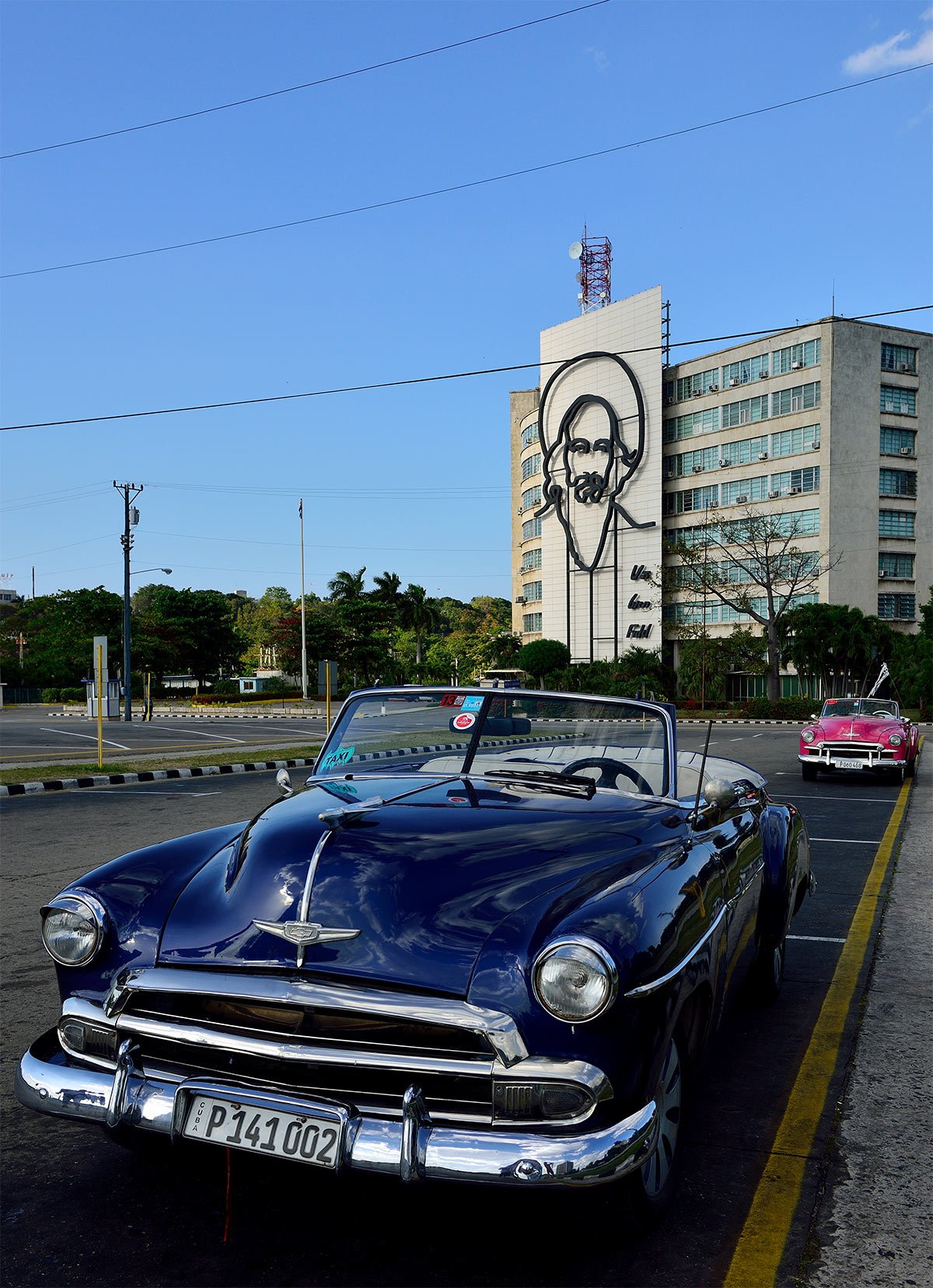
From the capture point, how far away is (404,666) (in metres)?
94.2

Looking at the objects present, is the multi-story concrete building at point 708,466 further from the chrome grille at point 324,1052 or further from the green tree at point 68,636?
the chrome grille at point 324,1052

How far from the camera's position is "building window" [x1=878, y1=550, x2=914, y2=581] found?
59.5 meters

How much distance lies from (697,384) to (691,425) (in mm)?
2480

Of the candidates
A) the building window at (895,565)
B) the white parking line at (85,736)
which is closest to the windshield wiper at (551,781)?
the white parking line at (85,736)

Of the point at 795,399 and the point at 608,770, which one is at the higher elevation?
the point at 795,399

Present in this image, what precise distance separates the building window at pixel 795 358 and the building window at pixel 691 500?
26.1ft

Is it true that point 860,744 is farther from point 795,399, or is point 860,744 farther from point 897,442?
point 897,442

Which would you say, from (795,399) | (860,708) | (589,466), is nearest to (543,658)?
(589,466)

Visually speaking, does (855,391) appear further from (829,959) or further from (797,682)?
(829,959)

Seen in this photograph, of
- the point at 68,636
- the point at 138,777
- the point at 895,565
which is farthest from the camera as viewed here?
the point at 68,636

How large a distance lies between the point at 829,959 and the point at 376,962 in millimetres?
3966

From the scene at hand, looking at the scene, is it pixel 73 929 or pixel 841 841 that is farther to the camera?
pixel 841 841

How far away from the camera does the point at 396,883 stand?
9.64ft

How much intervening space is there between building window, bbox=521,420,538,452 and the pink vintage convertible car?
200ft
